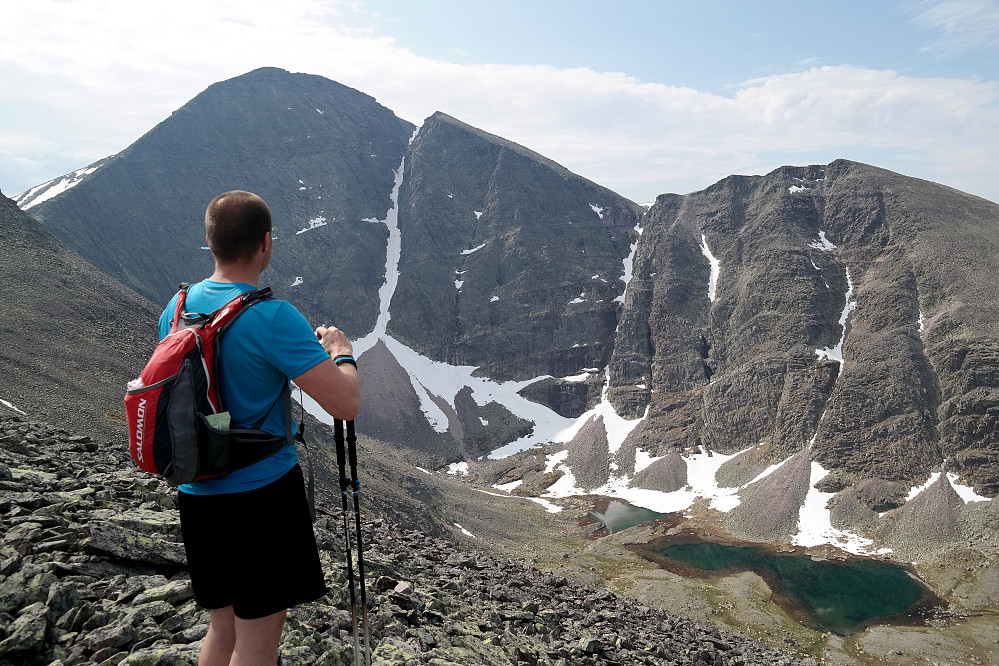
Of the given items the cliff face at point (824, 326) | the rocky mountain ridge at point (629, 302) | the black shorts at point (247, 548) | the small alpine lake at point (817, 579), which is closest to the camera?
the black shorts at point (247, 548)

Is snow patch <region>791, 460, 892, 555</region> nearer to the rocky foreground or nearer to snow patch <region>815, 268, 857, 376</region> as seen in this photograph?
snow patch <region>815, 268, 857, 376</region>

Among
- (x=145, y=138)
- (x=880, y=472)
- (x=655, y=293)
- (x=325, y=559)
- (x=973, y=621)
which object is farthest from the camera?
(x=145, y=138)

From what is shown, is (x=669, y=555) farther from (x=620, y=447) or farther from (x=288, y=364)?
(x=288, y=364)

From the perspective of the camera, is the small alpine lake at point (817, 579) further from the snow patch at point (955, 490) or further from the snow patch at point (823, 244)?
the snow patch at point (823, 244)

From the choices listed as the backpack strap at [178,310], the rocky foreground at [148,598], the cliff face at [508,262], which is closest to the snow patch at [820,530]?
the rocky foreground at [148,598]

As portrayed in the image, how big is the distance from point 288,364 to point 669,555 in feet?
200

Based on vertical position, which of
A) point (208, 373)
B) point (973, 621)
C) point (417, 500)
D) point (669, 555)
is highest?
point (208, 373)

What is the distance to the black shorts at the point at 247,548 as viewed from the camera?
125 inches

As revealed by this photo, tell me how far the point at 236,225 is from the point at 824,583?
5929 centimetres

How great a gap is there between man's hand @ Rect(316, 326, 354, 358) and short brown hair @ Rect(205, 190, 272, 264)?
0.69m

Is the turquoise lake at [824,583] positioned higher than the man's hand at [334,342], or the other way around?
the man's hand at [334,342]

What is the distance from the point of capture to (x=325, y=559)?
11.3 meters

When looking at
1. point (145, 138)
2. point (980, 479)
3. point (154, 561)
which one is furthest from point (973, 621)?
point (145, 138)

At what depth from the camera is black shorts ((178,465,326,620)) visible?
3.18m
